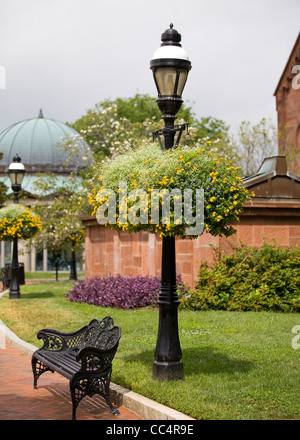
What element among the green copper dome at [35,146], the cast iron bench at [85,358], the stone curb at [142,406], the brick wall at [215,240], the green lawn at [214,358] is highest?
the green copper dome at [35,146]

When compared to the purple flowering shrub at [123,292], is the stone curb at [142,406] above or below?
below

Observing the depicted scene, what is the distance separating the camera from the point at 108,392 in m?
6.86

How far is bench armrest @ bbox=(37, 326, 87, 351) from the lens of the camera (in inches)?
336

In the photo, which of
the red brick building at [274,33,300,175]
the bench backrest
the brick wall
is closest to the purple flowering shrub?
the brick wall

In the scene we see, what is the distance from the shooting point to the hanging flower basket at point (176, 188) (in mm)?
7223

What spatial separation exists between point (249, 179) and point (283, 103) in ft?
80.1

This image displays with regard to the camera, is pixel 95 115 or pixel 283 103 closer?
pixel 95 115

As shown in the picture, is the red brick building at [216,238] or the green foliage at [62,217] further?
the green foliage at [62,217]

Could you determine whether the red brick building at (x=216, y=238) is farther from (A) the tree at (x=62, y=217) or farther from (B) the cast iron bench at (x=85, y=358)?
(A) the tree at (x=62, y=217)

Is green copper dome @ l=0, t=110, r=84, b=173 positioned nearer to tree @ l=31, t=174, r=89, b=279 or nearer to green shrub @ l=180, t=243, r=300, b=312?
tree @ l=31, t=174, r=89, b=279

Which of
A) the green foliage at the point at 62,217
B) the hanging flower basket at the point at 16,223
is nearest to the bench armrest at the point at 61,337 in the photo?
the hanging flower basket at the point at 16,223

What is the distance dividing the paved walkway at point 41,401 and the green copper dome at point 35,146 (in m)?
43.0
